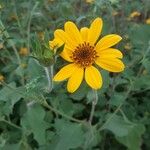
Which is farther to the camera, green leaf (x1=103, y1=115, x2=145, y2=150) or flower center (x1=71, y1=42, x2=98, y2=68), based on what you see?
green leaf (x1=103, y1=115, x2=145, y2=150)

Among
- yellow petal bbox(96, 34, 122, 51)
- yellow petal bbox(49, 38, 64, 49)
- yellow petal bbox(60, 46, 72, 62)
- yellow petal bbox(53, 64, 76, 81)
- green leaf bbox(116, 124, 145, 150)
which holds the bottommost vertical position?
green leaf bbox(116, 124, 145, 150)

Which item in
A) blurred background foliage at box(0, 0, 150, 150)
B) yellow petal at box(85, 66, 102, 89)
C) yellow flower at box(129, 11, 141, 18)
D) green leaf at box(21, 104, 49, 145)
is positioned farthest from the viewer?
yellow flower at box(129, 11, 141, 18)

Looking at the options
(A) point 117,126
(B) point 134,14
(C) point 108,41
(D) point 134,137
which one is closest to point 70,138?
(A) point 117,126

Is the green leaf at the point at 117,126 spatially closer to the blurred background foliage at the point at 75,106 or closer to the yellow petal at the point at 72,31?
the blurred background foliage at the point at 75,106

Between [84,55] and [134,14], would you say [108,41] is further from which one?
[134,14]

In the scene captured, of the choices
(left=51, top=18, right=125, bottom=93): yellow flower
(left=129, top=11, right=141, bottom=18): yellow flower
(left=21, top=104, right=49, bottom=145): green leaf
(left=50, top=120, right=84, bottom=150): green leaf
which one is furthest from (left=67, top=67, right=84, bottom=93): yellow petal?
(left=129, top=11, right=141, bottom=18): yellow flower

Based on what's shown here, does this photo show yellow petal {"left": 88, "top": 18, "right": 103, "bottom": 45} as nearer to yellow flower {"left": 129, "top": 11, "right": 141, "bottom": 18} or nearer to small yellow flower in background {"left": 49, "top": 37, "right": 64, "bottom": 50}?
small yellow flower in background {"left": 49, "top": 37, "right": 64, "bottom": 50}
